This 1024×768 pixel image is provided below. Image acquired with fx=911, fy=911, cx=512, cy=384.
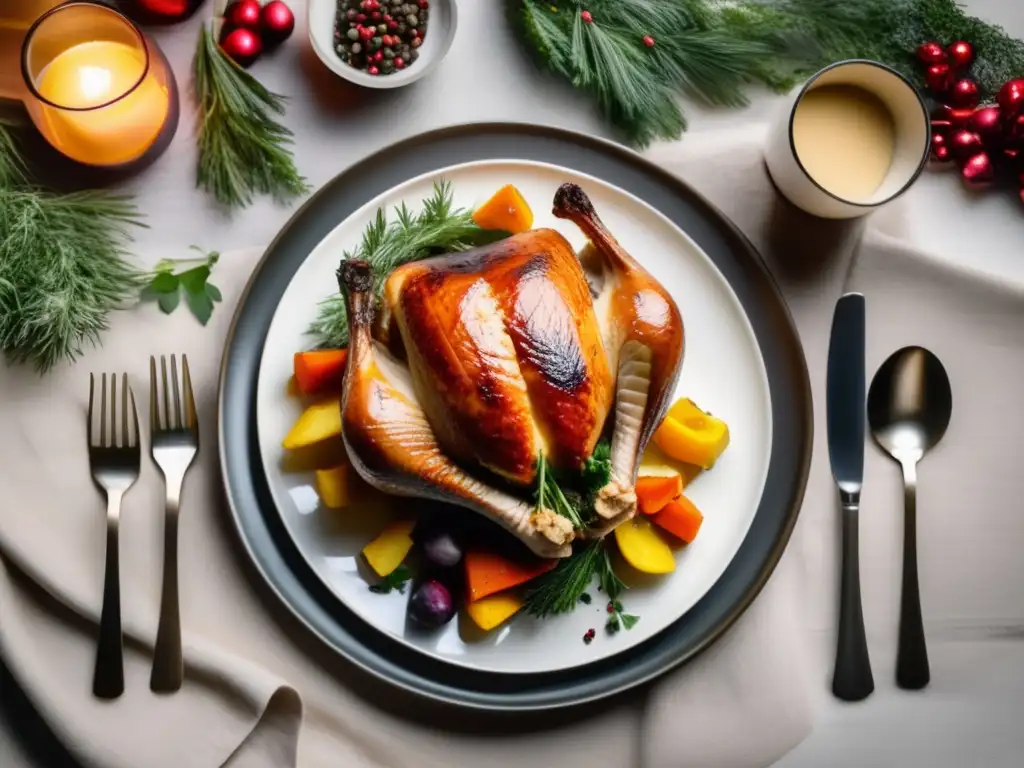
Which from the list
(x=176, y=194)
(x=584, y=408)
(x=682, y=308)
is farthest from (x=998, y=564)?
(x=176, y=194)

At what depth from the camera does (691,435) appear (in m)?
1.78

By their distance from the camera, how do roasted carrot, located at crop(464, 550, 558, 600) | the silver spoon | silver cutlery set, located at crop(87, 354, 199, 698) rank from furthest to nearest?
1. the silver spoon
2. silver cutlery set, located at crop(87, 354, 199, 698)
3. roasted carrot, located at crop(464, 550, 558, 600)

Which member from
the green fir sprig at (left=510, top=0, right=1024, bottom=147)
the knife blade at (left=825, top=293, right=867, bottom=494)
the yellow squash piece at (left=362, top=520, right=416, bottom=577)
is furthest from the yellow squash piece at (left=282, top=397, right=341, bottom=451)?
the knife blade at (left=825, top=293, right=867, bottom=494)

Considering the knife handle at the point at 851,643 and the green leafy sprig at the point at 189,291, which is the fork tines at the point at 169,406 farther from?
the knife handle at the point at 851,643

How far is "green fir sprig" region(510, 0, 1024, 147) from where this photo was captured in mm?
1988

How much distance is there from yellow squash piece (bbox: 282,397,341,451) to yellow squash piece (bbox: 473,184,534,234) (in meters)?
0.47

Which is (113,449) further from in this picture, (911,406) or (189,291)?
(911,406)

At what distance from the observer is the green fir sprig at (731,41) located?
78.3 inches

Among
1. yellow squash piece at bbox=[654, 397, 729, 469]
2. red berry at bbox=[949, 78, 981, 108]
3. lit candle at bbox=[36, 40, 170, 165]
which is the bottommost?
yellow squash piece at bbox=[654, 397, 729, 469]

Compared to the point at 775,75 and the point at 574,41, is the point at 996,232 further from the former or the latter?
the point at 574,41

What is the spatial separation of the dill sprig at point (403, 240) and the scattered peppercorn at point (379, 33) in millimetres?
331

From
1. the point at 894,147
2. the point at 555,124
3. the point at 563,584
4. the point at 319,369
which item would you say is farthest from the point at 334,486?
the point at 894,147

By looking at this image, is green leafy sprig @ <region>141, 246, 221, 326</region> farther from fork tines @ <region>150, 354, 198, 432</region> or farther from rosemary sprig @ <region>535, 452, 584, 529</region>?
rosemary sprig @ <region>535, 452, 584, 529</region>

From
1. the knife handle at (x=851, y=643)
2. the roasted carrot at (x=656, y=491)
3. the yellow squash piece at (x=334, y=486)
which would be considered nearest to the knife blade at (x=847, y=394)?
the knife handle at (x=851, y=643)
